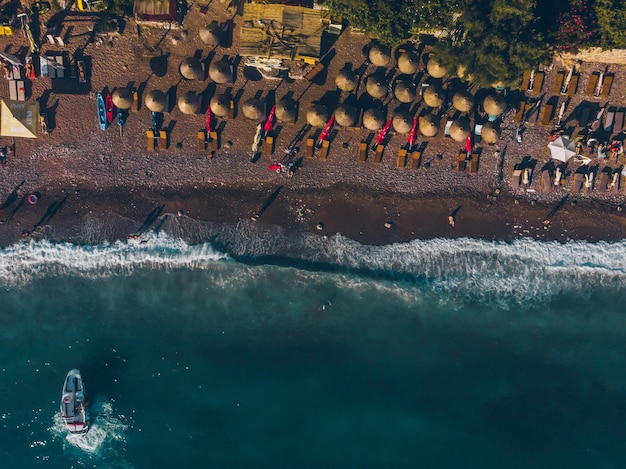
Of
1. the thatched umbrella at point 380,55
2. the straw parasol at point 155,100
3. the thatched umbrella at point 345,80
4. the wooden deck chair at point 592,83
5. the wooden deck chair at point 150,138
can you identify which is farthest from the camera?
the wooden deck chair at point 150,138

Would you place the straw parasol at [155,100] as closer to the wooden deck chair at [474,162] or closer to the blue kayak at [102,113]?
the blue kayak at [102,113]

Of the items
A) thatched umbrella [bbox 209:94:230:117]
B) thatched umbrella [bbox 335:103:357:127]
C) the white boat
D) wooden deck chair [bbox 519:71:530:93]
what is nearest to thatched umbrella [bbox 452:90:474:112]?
wooden deck chair [bbox 519:71:530:93]

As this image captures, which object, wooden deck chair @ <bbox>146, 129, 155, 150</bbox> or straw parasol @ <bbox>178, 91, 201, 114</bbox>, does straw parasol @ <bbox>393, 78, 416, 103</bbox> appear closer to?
straw parasol @ <bbox>178, 91, 201, 114</bbox>

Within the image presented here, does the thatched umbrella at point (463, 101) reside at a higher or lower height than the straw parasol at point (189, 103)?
higher

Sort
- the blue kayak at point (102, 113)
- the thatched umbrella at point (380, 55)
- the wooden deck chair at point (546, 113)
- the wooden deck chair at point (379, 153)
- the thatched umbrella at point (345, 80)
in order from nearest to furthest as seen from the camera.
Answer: the thatched umbrella at point (380, 55) < the thatched umbrella at point (345, 80) < the wooden deck chair at point (546, 113) < the blue kayak at point (102, 113) < the wooden deck chair at point (379, 153)

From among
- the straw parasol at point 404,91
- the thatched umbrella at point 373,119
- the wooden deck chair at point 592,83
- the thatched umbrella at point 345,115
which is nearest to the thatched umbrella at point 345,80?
the thatched umbrella at point 345,115

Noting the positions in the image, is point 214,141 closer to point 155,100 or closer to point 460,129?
point 155,100
